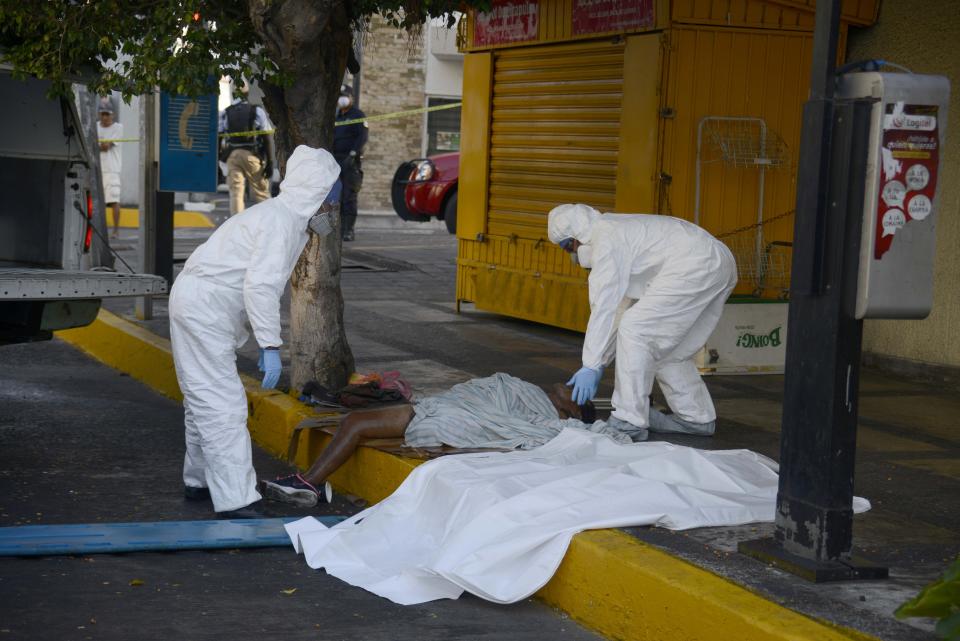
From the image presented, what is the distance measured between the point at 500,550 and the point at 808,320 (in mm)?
1425

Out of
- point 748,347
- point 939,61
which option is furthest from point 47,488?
point 939,61

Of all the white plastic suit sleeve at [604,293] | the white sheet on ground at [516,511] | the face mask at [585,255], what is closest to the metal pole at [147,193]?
the face mask at [585,255]

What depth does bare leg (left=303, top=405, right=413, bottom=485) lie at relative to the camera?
6.66 metres

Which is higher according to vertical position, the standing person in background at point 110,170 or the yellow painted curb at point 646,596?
the standing person in background at point 110,170

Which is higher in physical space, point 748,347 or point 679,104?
point 679,104

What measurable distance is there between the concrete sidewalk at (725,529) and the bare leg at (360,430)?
125 mm

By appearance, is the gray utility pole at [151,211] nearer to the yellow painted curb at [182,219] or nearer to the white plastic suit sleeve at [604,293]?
the white plastic suit sleeve at [604,293]

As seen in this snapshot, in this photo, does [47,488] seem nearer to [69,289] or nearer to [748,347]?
[69,289]

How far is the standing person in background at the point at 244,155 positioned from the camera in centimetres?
1736

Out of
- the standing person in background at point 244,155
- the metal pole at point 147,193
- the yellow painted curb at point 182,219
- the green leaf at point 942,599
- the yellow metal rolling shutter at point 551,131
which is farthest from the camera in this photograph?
the yellow painted curb at point 182,219

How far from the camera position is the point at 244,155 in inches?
682

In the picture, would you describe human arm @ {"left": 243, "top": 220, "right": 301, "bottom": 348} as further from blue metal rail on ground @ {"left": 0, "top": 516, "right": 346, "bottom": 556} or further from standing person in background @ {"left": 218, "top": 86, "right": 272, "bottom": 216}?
standing person in background @ {"left": 218, "top": 86, "right": 272, "bottom": 216}

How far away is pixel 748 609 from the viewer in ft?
14.0

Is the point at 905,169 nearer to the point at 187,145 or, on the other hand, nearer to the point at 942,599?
the point at 942,599
